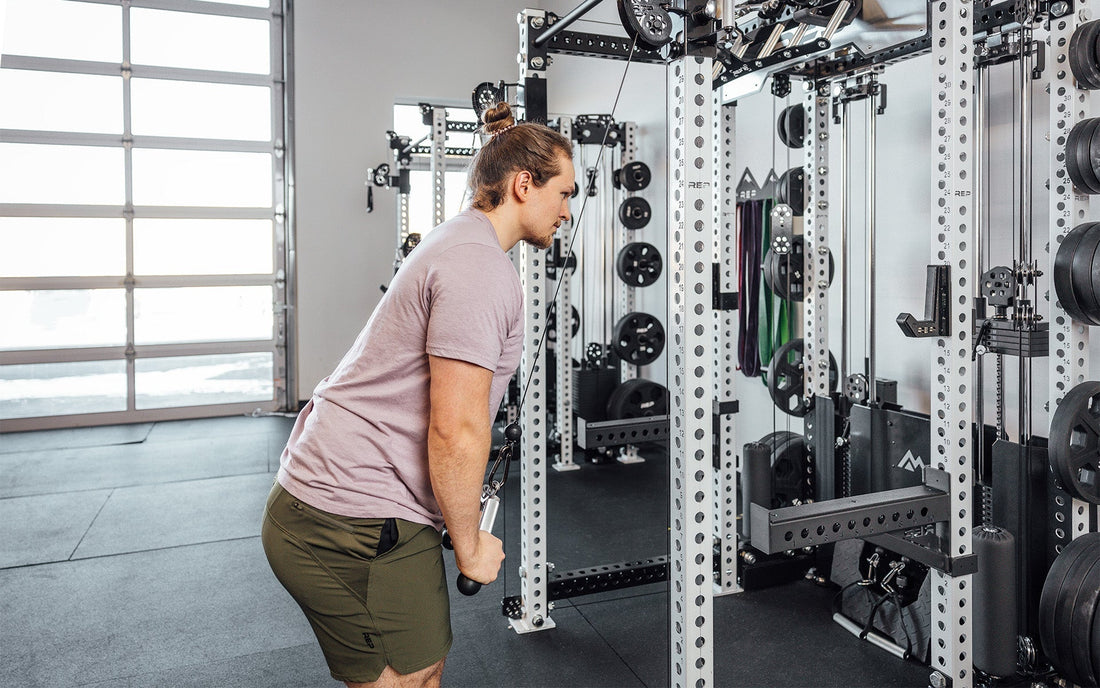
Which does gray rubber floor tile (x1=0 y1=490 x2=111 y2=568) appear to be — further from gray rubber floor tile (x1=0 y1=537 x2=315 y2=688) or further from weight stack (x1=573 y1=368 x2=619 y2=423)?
weight stack (x1=573 y1=368 x2=619 y2=423)

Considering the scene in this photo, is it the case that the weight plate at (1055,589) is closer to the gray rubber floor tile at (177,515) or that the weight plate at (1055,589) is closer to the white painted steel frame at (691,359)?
the white painted steel frame at (691,359)

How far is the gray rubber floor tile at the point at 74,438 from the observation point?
19.0ft

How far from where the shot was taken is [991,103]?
281 centimetres

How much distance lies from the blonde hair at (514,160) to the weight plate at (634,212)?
3.75 meters

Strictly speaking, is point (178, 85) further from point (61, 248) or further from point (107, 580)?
point (107, 580)

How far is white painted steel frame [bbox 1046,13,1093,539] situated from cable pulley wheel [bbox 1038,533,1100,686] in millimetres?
154

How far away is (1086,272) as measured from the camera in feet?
6.92

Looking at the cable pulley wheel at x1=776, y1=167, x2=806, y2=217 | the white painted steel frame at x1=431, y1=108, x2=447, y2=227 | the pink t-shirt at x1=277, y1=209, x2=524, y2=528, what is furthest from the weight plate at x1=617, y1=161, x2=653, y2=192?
the pink t-shirt at x1=277, y1=209, x2=524, y2=528

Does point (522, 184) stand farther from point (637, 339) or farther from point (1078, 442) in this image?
point (637, 339)

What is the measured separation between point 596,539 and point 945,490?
1900 millimetres

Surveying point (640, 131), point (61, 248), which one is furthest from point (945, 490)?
point (61, 248)

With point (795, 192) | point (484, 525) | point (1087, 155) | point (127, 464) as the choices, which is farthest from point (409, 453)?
point (127, 464)

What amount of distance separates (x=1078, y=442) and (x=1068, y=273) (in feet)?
1.56

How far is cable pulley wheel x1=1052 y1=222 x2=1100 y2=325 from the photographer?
2105mm
